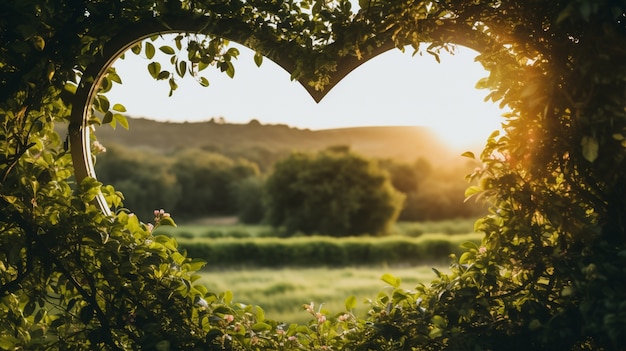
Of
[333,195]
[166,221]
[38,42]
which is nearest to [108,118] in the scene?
[38,42]

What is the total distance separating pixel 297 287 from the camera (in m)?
9.54

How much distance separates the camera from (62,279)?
297 centimetres

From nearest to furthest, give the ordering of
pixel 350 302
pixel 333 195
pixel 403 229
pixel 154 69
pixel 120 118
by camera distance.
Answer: pixel 350 302 < pixel 154 69 < pixel 120 118 < pixel 333 195 < pixel 403 229

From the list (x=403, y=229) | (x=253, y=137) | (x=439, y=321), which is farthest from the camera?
(x=253, y=137)

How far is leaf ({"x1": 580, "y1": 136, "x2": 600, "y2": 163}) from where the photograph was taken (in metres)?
2.27

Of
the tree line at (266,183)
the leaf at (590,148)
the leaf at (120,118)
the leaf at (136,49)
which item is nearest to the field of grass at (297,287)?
the leaf at (120,118)

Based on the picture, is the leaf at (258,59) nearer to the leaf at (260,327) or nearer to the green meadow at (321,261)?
the leaf at (260,327)

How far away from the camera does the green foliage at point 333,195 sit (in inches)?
744

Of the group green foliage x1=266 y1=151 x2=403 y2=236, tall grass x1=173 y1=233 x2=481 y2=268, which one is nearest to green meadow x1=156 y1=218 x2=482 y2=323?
tall grass x1=173 y1=233 x2=481 y2=268

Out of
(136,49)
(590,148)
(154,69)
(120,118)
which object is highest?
(136,49)

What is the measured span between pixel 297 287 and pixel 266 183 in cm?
1058

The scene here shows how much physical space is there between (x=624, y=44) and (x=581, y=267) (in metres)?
0.84

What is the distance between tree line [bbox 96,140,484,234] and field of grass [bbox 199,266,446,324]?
24.0 ft

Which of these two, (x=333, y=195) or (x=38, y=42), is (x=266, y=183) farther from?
(x=38, y=42)
